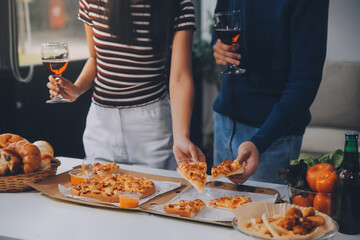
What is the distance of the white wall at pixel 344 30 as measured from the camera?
4363 mm

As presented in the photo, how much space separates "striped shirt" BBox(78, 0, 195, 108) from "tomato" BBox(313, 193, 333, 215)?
1008 millimetres

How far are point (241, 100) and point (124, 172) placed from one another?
1.96 feet

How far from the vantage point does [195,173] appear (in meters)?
1.48

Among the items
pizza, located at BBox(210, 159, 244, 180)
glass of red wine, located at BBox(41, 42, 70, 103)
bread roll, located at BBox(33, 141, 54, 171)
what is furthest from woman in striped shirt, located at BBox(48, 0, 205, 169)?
pizza, located at BBox(210, 159, 244, 180)

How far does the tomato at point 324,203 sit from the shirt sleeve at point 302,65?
0.42 meters

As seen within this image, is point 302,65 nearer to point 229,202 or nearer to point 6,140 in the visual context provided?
point 229,202

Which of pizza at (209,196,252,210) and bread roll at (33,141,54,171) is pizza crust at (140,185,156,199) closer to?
pizza at (209,196,252,210)

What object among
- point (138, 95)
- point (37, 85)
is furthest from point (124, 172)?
point (37, 85)

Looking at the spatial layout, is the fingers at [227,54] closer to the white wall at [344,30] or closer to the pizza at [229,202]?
the pizza at [229,202]

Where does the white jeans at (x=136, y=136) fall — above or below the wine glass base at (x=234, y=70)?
below

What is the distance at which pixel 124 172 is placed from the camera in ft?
5.91

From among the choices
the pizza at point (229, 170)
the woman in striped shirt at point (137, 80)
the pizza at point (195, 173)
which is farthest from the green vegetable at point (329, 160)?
the woman in striped shirt at point (137, 80)

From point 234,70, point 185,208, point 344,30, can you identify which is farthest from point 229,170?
point 344,30

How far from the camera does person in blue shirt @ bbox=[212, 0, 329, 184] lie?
161 cm
